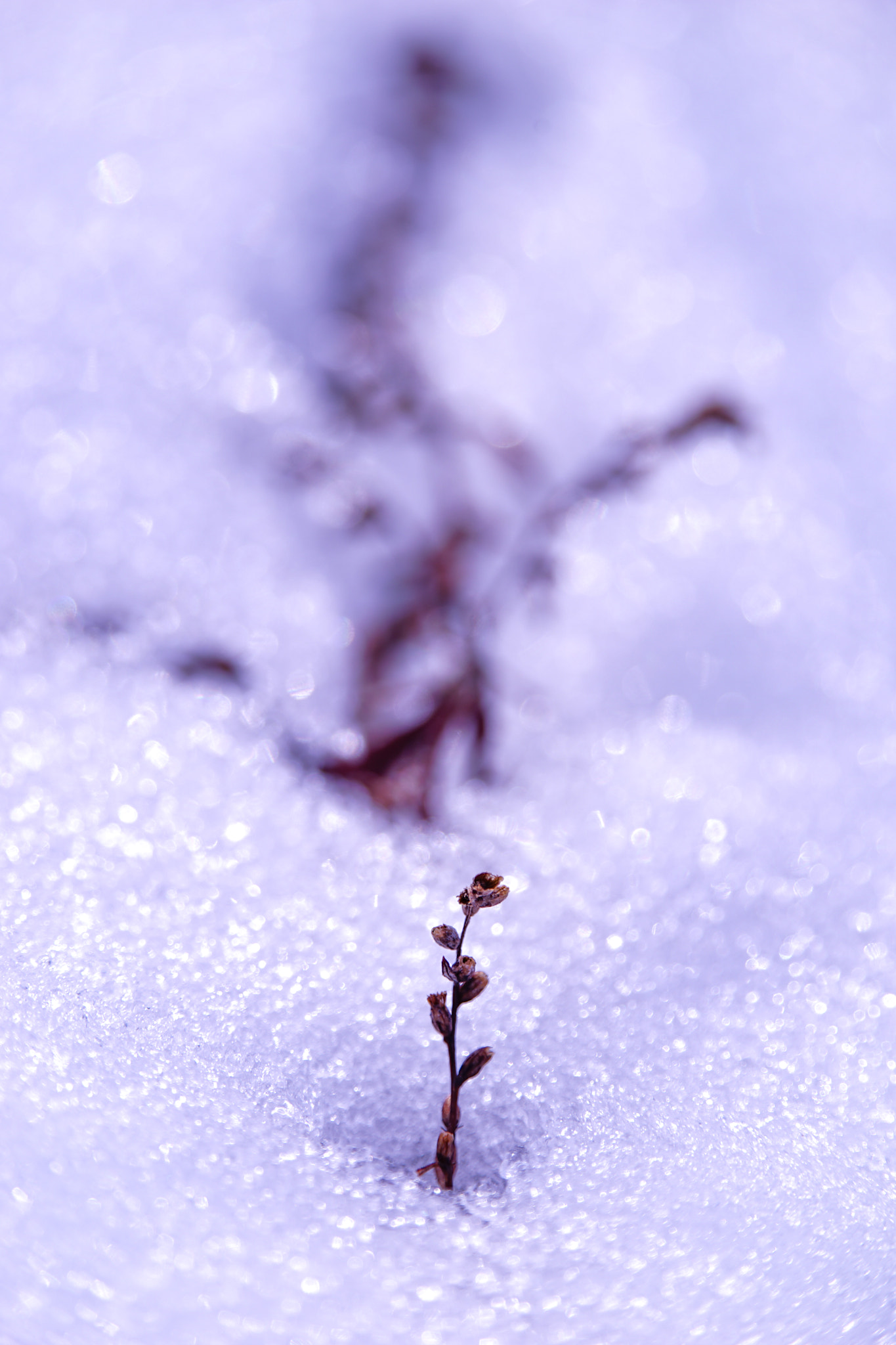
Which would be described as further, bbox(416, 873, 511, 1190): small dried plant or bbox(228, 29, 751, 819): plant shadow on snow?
bbox(228, 29, 751, 819): plant shadow on snow

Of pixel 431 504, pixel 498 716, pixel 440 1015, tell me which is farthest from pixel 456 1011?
pixel 431 504

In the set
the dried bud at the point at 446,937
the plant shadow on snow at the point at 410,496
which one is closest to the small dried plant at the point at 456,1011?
the dried bud at the point at 446,937

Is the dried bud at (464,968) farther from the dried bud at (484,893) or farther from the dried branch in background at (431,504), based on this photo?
the dried branch in background at (431,504)

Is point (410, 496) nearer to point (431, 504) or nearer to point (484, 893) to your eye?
point (431, 504)

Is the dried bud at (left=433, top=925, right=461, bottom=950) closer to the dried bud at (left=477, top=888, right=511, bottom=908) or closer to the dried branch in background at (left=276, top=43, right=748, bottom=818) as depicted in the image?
the dried bud at (left=477, top=888, right=511, bottom=908)

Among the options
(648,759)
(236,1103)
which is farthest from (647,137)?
(236,1103)

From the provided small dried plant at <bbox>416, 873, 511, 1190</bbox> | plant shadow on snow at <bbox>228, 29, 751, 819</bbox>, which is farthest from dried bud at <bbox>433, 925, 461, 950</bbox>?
plant shadow on snow at <bbox>228, 29, 751, 819</bbox>

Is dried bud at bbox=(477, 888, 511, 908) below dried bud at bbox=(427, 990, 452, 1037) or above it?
above
